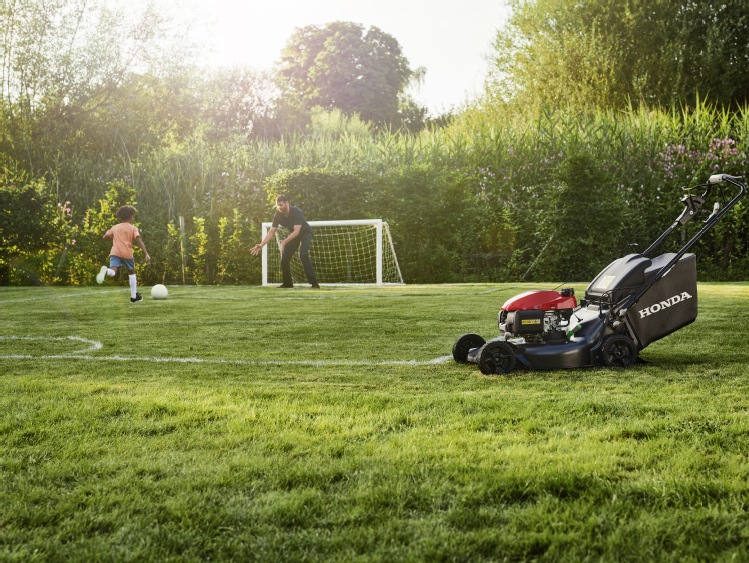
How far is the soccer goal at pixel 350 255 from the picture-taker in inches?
687

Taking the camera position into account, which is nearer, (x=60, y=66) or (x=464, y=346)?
(x=464, y=346)

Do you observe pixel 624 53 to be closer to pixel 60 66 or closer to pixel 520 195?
pixel 520 195

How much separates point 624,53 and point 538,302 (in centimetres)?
2404

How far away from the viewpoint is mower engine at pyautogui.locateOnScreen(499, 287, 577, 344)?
5238 millimetres

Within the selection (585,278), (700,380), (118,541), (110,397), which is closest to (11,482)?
(118,541)

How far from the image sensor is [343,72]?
5097 centimetres

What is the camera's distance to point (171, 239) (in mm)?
18266

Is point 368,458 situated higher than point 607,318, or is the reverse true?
point 607,318

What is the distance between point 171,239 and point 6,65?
10198 mm

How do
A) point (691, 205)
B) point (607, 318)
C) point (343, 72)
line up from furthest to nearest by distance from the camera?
1. point (343, 72)
2. point (691, 205)
3. point (607, 318)

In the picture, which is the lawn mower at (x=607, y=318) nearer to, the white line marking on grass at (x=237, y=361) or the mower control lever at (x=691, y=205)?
the mower control lever at (x=691, y=205)

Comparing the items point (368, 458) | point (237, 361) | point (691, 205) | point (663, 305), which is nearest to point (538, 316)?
point (663, 305)

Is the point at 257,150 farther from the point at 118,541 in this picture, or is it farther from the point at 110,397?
the point at 118,541

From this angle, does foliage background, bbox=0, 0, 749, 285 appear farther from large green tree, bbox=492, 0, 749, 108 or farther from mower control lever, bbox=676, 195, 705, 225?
mower control lever, bbox=676, 195, 705, 225
